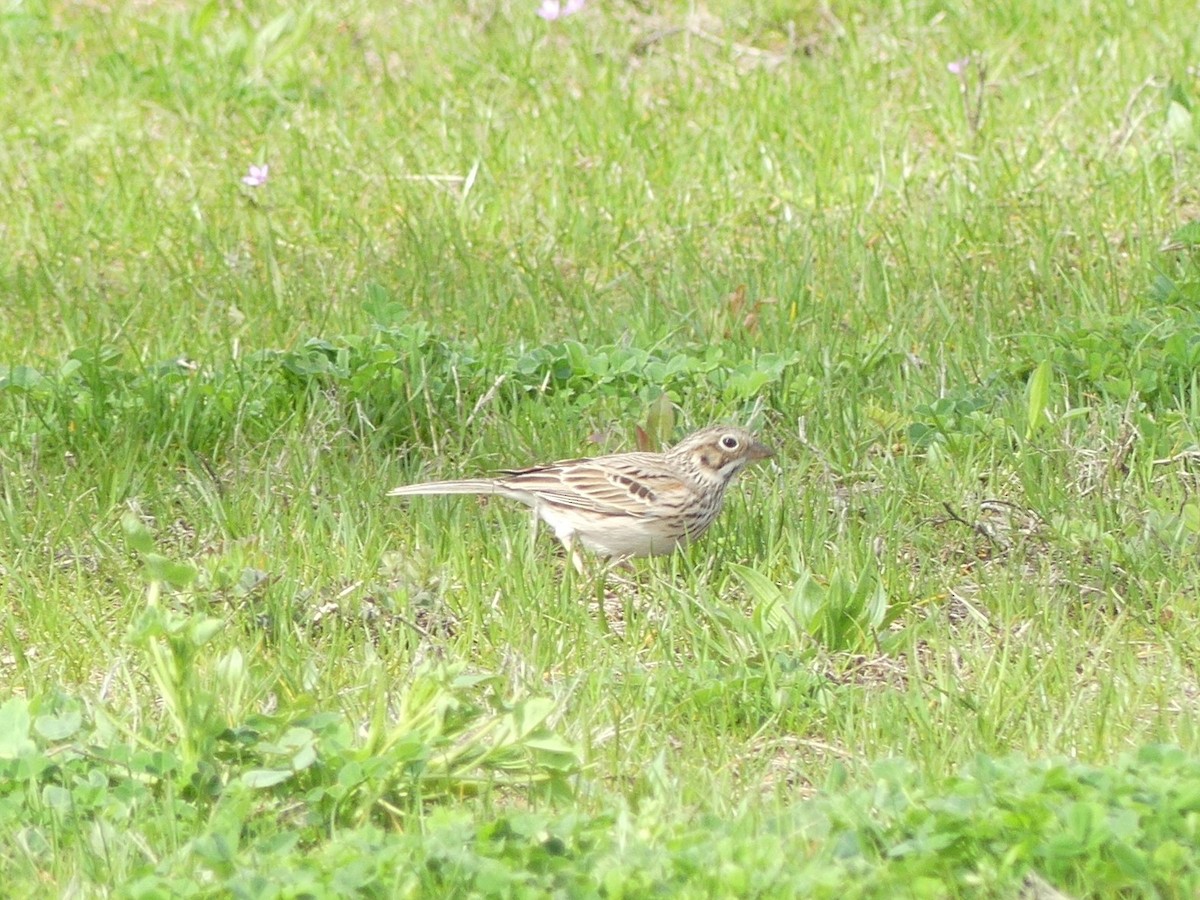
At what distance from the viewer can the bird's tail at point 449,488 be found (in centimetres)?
592

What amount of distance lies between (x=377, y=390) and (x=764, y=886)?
11.6 ft

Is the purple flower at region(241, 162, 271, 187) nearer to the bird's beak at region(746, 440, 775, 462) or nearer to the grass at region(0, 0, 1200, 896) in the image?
the grass at region(0, 0, 1200, 896)

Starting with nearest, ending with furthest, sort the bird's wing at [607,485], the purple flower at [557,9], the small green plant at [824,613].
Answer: the small green plant at [824,613], the bird's wing at [607,485], the purple flower at [557,9]

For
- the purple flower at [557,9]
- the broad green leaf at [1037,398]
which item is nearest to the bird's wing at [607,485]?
the broad green leaf at [1037,398]

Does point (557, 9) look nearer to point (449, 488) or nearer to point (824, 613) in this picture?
point (449, 488)

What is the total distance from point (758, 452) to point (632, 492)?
45cm

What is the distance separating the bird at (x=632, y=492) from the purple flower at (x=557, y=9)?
473 centimetres

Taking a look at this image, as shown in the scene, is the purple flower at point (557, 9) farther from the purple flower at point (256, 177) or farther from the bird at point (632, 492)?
the bird at point (632, 492)

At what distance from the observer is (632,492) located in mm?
5883

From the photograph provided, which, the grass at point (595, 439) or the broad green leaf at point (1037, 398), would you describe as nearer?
the grass at point (595, 439)

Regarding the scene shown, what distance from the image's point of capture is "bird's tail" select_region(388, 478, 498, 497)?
5918 mm

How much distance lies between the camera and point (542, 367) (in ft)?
22.3

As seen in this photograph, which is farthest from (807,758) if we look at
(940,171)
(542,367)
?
(940,171)

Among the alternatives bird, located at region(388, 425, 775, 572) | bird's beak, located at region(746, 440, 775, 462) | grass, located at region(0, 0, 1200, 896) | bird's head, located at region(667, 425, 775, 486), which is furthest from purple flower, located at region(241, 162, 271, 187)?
bird's beak, located at region(746, 440, 775, 462)
